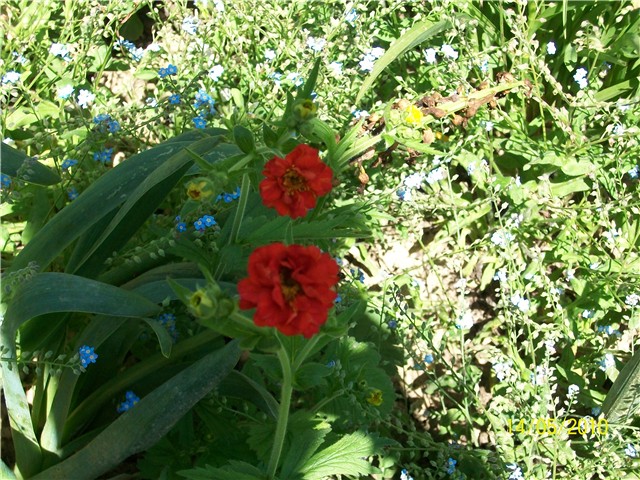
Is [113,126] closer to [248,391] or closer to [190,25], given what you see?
[190,25]

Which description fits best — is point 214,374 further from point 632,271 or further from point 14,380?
point 632,271

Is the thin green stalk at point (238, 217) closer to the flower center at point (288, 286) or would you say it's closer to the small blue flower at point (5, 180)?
the flower center at point (288, 286)

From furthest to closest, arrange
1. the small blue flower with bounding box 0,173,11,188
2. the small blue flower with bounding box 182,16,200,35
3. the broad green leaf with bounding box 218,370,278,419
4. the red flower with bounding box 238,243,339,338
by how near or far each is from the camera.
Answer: the small blue flower with bounding box 182,16,200,35 < the small blue flower with bounding box 0,173,11,188 < the broad green leaf with bounding box 218,370,278,419 < the red flower with bounding box 238,243,339,338

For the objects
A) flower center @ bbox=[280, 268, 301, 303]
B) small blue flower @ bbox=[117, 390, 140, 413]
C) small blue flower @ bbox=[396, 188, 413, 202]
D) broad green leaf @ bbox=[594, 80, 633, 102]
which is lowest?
small blue flower @ bbox=[117, 390, 140, 413]

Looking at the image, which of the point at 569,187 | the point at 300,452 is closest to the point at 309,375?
the point at 300,452

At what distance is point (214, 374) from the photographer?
167 cm

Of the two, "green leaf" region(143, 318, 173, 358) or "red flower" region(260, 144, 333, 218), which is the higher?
"red flower" region(260, 144, 333, 218)

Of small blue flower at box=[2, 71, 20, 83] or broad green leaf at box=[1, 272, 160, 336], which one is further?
small blue flower at box=[2, 71, 20, 83]

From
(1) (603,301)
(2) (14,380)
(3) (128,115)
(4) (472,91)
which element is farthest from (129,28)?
(1) (603,301)

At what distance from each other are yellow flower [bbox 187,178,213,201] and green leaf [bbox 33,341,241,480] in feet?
1.31

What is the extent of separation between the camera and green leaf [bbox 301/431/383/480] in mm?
1756

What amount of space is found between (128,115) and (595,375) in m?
1.88
